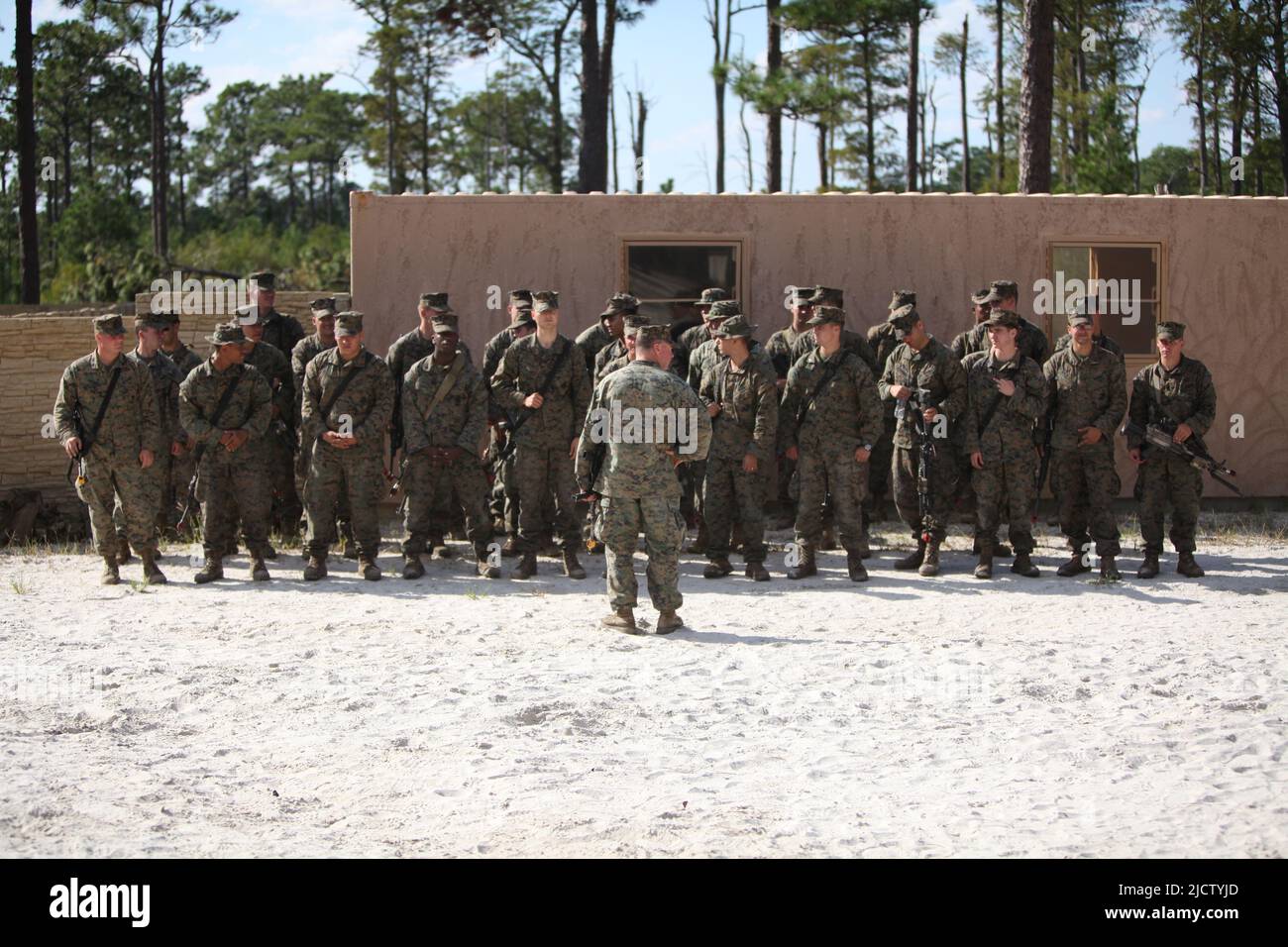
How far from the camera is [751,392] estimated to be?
33.0 ft

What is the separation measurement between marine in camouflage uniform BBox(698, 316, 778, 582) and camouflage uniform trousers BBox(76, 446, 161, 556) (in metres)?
4.01

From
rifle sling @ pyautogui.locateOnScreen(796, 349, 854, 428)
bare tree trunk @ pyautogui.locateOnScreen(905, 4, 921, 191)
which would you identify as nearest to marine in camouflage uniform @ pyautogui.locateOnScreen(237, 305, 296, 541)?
rifle sling @ pyautogui.locateOnScreen(796, 349, 854, 428)

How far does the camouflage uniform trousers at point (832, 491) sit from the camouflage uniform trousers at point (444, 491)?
7.70ft

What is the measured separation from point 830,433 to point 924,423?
749mm

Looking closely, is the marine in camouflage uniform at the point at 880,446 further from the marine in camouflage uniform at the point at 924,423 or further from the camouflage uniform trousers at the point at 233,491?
the camouflage uniform trousers at the point at 233,491

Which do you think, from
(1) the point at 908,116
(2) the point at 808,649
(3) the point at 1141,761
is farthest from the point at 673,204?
(1) the point at 908,116

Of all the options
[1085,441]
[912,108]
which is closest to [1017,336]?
[1085,441]

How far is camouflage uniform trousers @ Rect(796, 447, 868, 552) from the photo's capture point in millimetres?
10039

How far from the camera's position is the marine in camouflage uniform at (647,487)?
838 cm

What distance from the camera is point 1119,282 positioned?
1277cm

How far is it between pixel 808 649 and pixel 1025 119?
10594 millimetres

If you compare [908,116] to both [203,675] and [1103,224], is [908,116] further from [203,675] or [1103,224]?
[203,675]

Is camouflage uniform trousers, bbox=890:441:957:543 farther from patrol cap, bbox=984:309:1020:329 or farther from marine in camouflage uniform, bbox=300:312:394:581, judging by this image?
marine in camouflage uniform, bbox=300:312:394:581

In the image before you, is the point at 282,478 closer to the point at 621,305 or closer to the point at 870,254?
the point at 621,305
